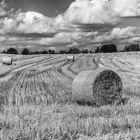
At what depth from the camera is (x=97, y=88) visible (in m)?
10.9

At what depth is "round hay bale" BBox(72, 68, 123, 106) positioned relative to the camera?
10.7 meters

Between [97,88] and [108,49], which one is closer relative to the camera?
[97,88]

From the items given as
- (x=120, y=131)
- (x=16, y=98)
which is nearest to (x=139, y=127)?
(x=120, y=131)

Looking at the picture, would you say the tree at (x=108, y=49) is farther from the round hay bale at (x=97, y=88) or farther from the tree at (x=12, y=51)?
the round hay bale at (x=97, y=88)

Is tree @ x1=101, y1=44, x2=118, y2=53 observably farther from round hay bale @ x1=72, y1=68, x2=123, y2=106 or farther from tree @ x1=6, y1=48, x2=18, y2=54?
round hay bale @ x1=72, y1=68, x2=123, y2=106

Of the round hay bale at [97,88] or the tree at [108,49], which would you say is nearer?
the round hay bale at [97,88]

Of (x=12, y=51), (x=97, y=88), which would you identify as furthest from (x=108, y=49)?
(x=97, y=88)

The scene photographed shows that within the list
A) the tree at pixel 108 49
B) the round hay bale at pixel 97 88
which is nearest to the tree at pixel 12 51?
the tree at pixel 108 49

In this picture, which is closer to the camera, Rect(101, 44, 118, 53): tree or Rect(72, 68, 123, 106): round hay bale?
Rect(72, 68, 123, 106): round hay bale

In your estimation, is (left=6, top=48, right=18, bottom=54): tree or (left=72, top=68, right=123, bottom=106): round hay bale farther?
(left=6, top=48, right=18, bottom=54): tree

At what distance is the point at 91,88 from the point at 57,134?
187 inches

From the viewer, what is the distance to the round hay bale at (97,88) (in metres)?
10.7

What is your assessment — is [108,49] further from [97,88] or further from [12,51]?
[97,88]

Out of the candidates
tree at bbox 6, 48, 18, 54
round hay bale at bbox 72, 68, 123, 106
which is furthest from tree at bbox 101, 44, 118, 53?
round hay bale at bbox 72, 68, 123, 106
